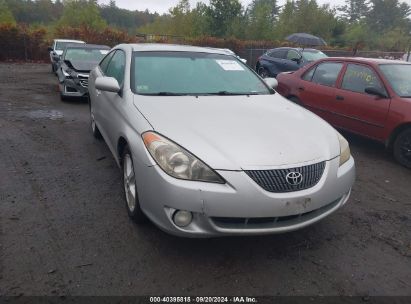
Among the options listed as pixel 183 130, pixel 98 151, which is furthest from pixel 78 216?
pixel 98 151

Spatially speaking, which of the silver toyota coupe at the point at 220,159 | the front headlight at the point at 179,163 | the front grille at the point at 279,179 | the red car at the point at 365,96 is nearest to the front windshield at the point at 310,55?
the red car at the point at 365,96

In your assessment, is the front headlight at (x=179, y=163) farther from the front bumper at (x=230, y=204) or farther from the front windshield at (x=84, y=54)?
the front windshield at (x=84, y=54)

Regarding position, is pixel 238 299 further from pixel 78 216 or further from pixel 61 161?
pixel 61 161

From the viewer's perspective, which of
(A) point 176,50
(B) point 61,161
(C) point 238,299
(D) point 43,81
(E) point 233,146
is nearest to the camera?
(C) point 238,299

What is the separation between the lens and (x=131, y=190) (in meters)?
3.19

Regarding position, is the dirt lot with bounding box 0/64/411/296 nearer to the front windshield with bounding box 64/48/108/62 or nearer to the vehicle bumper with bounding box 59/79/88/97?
the vehicle bumper with bounding box 59/79/88/97

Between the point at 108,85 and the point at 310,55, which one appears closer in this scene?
the point at 108,85

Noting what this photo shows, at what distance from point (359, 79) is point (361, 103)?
1.52ft

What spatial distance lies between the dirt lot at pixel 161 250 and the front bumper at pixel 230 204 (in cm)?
33

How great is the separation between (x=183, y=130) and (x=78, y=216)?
4.35 ft

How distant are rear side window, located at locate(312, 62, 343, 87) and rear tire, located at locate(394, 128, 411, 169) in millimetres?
1460

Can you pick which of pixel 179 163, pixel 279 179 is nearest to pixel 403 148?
pixel 279 179

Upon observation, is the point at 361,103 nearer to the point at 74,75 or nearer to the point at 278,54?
the point at 74,75

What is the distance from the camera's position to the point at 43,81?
13.1 meters
